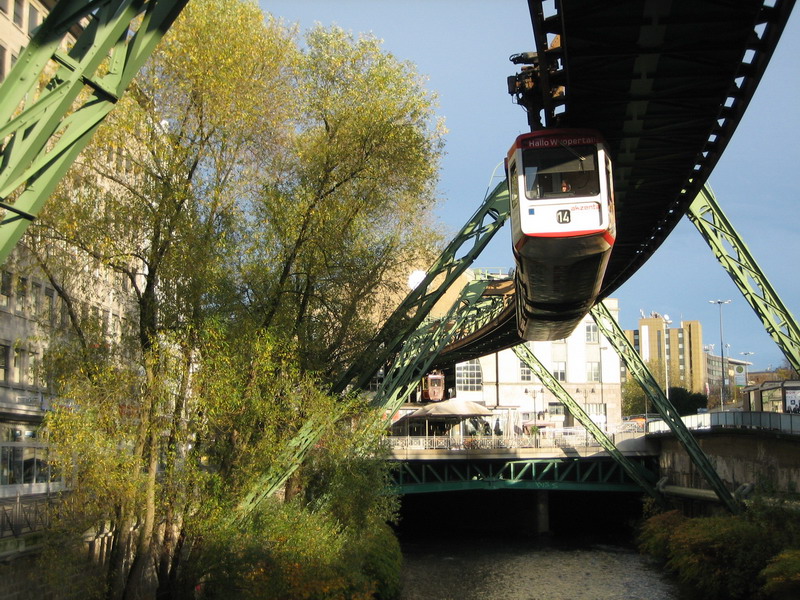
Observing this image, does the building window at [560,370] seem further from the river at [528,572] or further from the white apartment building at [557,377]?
the river at [528,572]

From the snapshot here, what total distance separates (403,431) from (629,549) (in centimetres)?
2869

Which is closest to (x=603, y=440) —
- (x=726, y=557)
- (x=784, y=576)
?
(x=726, y=557)

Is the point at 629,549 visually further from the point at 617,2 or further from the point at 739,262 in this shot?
the point at 617,2

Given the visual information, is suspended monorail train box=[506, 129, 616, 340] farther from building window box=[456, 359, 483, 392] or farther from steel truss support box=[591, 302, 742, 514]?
building window box=[456, 359, 483, 392]

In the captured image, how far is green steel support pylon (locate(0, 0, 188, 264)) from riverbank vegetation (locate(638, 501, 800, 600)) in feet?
74.8

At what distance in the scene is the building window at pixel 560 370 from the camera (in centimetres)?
8319

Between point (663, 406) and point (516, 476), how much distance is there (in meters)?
14.6

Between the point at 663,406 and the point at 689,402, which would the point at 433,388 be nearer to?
the point at 689,402

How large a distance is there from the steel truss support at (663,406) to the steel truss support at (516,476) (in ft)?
27.8

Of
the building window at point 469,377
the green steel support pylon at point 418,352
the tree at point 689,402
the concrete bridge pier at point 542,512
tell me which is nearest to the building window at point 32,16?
the green steel support pylon at point 418,352

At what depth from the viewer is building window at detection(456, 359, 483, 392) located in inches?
3191

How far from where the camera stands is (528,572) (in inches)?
1523

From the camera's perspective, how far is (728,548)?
30047mm

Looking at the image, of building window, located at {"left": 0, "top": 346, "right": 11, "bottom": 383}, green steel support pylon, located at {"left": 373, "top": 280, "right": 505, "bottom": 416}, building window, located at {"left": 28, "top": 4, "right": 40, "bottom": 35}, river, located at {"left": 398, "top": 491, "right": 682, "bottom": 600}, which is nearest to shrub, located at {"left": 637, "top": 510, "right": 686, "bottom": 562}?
river, located at {"left": 398, "top": 491, "right": 682, "bottom": 600}
